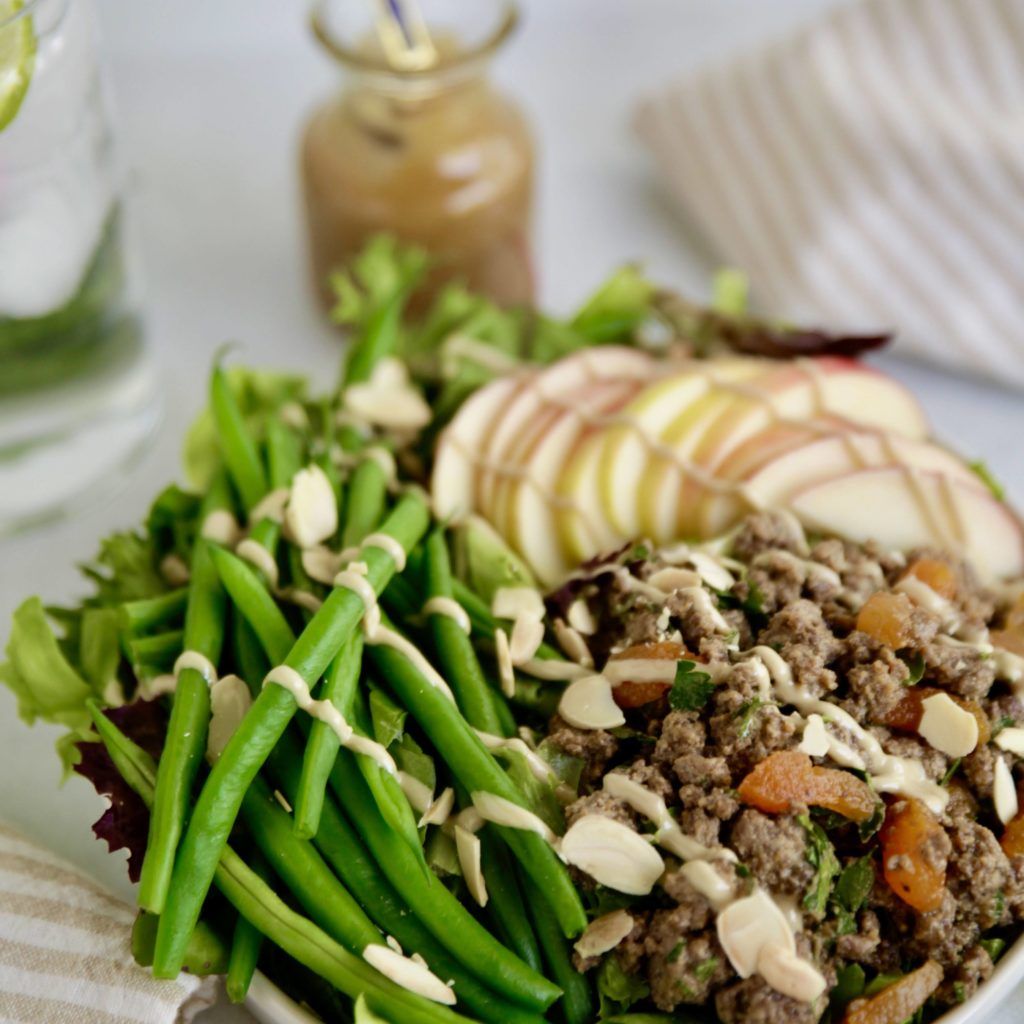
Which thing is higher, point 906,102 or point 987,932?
point 906,102

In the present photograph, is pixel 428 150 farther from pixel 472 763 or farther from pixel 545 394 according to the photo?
pixel 472 763

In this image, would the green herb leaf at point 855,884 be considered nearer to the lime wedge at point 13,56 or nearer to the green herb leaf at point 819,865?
the green herb leaf at point 819,865

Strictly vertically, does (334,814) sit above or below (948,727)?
above

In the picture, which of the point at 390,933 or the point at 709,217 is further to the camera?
the point at 709,217

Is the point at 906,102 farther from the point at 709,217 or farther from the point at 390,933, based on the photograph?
the point at 390,933

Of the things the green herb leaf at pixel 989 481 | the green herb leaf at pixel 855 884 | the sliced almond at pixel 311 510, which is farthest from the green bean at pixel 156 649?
the green herb leaf at pixel 989 481

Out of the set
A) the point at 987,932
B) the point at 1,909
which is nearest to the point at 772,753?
the point at 987,932

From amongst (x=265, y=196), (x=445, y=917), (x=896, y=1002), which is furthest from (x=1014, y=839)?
(x=265, y=196)
